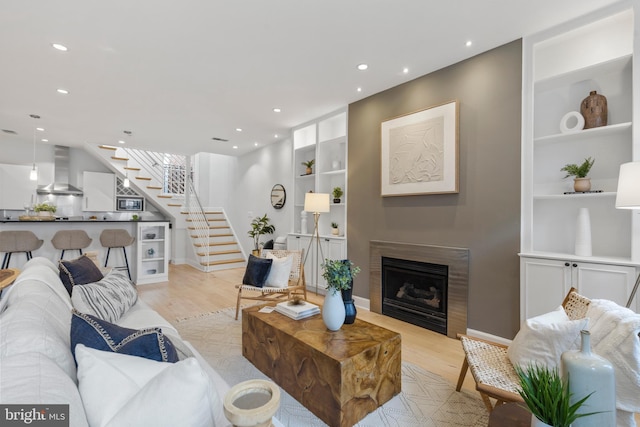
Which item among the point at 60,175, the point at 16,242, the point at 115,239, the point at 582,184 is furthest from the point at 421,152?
the point at 60,175

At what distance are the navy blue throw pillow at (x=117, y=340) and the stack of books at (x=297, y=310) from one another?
128cm

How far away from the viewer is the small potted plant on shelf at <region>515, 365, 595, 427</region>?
0.84 metres

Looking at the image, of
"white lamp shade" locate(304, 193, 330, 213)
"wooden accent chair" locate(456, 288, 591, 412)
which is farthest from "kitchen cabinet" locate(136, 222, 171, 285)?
"wooden accent chair" locate(456, 288, 591, 412)

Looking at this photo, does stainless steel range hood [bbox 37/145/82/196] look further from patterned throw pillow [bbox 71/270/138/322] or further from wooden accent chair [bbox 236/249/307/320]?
patterned throw pillow [bbox 71/270/138/322]

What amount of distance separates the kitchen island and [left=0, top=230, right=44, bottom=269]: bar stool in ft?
0.83

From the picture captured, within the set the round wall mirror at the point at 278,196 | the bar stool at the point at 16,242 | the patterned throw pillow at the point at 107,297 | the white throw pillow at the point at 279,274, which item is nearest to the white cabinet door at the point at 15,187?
the bar stool at the point at 16,242

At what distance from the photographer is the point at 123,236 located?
206 inches

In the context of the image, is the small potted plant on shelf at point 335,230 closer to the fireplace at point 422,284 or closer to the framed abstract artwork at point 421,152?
the fireplace at point 422,284

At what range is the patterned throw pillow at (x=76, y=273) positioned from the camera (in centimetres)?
222

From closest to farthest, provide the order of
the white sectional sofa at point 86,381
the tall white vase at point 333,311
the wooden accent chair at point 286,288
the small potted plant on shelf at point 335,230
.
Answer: the white sectional sofa at point 86,381
the tall white vase at point 333,311
the wooden accent chair at point 286,288
the small potted plant on shelf at point 335,230

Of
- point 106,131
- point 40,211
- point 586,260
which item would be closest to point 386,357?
point 586,260

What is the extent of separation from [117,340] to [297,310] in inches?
56.8

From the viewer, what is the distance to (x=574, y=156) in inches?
106

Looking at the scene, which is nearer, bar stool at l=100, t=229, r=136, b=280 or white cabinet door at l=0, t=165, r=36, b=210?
bar stool at l=100, t=229, r=136, b=280
